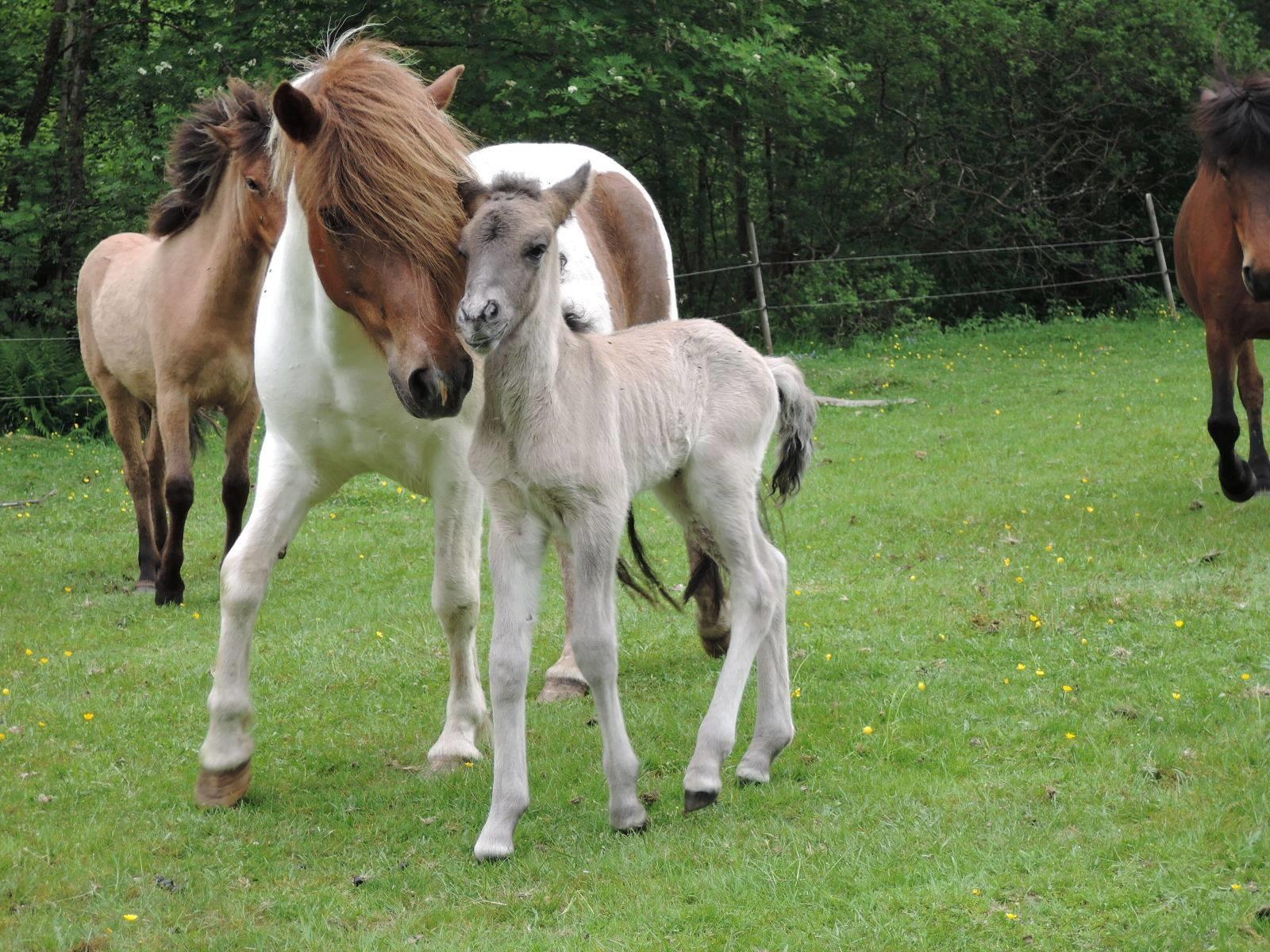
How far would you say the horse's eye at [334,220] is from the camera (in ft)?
13.2

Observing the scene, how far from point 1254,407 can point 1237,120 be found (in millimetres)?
2182

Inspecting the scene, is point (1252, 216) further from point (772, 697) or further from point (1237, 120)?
point (772, 697)

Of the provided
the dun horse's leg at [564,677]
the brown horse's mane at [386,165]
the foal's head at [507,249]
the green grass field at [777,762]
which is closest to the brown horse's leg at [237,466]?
the green grass field at [777,762]

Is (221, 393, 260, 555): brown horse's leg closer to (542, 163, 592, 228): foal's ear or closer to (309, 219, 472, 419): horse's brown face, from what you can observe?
(309, 219, 472, 419): horse's brown face

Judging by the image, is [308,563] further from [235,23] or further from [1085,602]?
[235,23]

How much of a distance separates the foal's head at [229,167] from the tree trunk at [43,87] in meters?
11.3

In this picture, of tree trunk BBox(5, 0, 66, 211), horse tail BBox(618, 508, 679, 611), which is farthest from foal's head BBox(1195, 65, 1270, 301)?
tree trunk BBox(5, 0, 66, 211)

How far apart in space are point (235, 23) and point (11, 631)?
33.0 feet

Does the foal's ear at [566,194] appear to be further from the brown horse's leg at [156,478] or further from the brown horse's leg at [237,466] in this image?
the brown horse's leg at [156,478]

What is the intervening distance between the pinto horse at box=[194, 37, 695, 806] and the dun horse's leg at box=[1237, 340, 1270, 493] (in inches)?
233

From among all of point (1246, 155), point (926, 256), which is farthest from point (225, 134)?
point (926, 256)

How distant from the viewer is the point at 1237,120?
25.4ft

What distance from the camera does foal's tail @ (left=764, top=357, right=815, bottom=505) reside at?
495 cm

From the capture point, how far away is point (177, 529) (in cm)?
803
